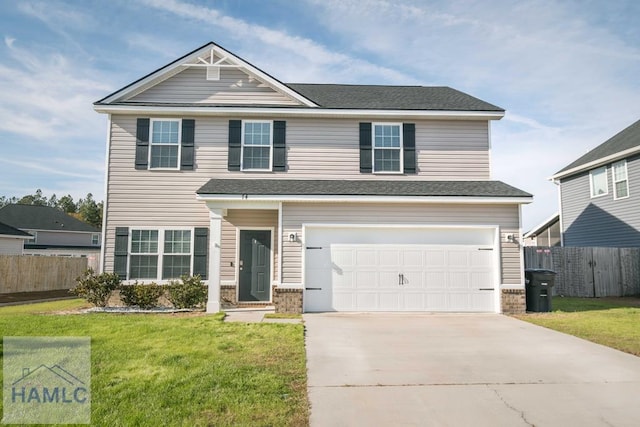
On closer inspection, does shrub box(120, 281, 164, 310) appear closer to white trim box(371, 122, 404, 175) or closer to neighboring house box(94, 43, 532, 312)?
neighboring house box(94, 43, 532, 312)

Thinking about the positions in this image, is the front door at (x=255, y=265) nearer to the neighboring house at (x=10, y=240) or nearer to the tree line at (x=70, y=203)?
the neighboring house at (x=10, y=240)

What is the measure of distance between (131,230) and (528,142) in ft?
51.9

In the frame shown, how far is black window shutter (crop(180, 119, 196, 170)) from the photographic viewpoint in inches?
500

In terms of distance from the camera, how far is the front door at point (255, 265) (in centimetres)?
1256

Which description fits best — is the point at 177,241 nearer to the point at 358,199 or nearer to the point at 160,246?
the point at 160,246

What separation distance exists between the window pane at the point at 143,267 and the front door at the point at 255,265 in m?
2.49

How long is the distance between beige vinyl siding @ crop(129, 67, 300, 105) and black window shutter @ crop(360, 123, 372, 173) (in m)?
2.29

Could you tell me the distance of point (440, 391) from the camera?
4.99 metres

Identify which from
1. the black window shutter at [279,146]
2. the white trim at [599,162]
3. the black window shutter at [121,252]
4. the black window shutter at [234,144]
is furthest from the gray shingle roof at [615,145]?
the black window shutter at [121,252]

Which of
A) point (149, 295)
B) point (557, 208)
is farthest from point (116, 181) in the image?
point (557, 208)

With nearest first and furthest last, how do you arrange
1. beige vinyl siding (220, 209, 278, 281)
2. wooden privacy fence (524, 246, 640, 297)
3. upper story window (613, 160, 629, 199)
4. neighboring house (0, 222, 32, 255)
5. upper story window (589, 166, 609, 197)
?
beige vinyl siding (220, 209, 278, 281) < wooden privacy fence (524, 246, 640, 297) < upper story window (613, 160, 629, 199) < upper story window (589, 166, 609, 197) < neighboring house (0, 222, 32, 255)

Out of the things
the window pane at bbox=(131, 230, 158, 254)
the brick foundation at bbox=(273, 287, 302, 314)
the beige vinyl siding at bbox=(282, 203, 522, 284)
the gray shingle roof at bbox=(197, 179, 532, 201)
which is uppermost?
the gray shingle roof at bbox=(197, 179, 532, 201)

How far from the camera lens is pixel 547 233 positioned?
23281 millimetres

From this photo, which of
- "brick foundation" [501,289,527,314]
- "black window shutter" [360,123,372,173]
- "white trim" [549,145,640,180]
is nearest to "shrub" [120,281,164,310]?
"black window shutter" [360,123,372,173]
